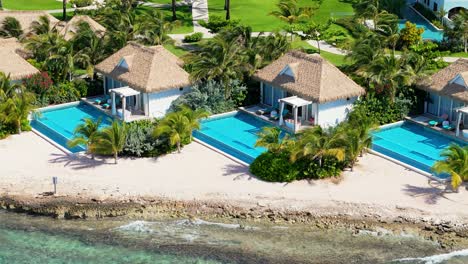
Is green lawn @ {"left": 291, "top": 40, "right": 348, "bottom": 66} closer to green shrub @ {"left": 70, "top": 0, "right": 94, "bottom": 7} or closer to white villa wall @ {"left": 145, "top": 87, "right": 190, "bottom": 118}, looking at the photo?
white villa wall @ {"left": 145, "top": 87, "right": 190, "bottom": 118}

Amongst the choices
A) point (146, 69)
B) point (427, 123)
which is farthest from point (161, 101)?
point (427, 123)

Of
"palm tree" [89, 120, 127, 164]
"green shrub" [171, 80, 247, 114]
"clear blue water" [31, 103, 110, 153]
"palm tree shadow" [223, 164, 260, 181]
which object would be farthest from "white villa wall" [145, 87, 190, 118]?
"palm tree shadow" [223, 164, 260, 181]

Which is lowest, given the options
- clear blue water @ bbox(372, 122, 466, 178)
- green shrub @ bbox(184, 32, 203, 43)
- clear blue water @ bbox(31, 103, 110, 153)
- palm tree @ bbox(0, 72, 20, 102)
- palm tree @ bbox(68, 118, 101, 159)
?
clear blue water @ bbox(31, 103, 110, 153)

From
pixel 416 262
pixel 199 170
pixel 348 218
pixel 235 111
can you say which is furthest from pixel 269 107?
pixel 416 262

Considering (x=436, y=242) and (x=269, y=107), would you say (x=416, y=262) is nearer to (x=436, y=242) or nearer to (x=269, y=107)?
(x=436, y=242)

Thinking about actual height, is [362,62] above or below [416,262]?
above

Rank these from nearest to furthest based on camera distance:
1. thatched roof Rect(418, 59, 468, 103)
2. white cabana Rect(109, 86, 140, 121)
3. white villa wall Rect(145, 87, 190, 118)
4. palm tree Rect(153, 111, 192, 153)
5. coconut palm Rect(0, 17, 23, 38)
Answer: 1. palm tree Rect(153, 111, 192, 153)
2. thatched roof Rect(418, 59, 468, 103)
3. white cabana Rect(109, 86, 140, 121)
4. white villa wall Rect(145, 87, 190, 118)
5. coconut palm Rect(0, 17, 23, 38)

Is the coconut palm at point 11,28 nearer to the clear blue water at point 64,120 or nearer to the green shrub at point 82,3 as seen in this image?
the clear blue water at point 64,120
